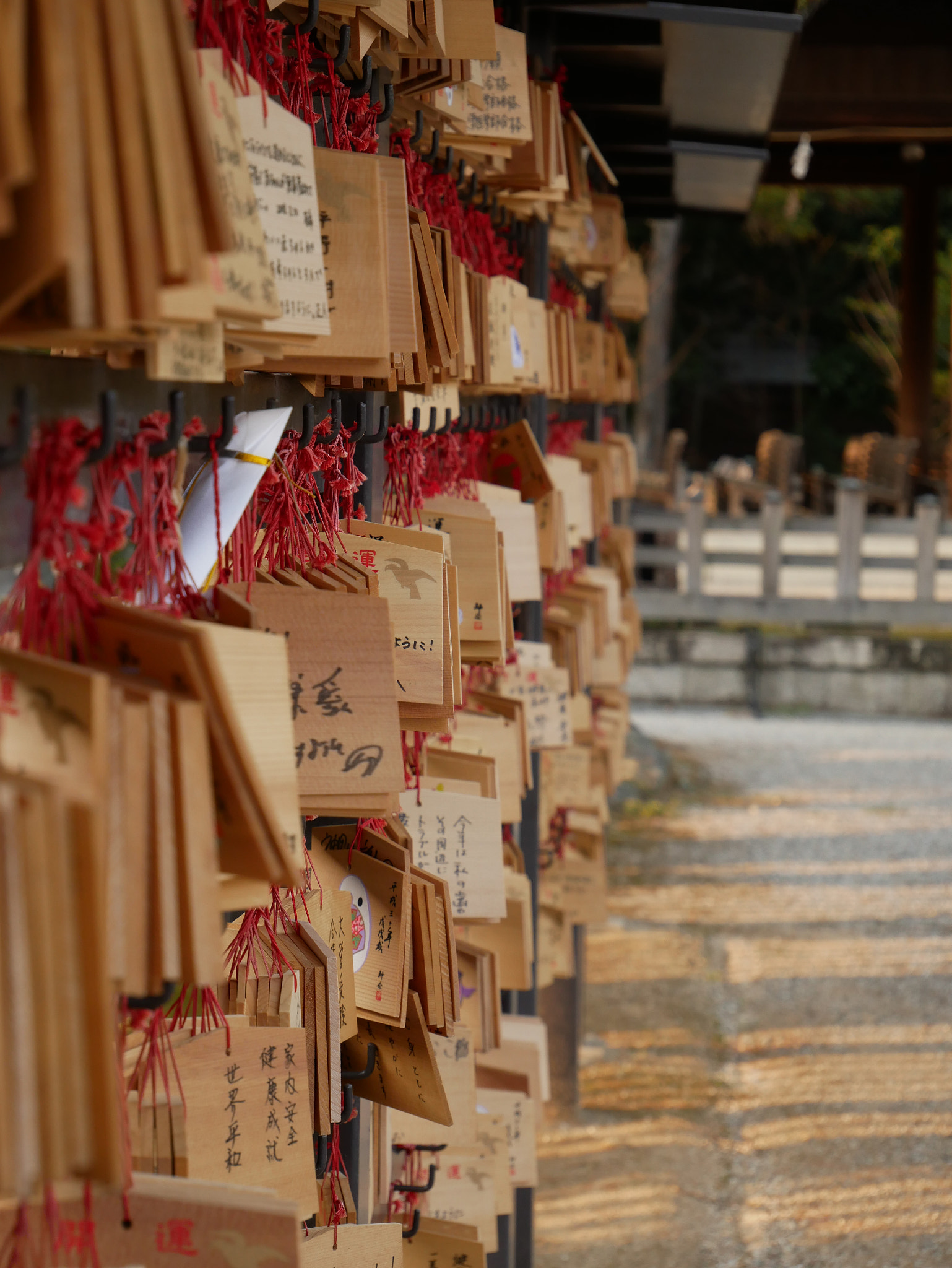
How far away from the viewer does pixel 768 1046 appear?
4.15 meters

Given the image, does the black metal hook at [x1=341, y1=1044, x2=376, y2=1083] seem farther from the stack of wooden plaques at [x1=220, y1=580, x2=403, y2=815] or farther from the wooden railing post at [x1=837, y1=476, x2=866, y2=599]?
the wooden railing post at [x1=837, y1=476, x2=866, y2=599]

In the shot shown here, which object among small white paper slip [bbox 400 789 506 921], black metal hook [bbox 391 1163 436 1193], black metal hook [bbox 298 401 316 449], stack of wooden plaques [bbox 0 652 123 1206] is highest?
black metal hook [bbox 298 401 316 449]

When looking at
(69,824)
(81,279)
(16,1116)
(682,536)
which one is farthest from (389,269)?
(682,536)

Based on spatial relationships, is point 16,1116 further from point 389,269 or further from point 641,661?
point 641,661

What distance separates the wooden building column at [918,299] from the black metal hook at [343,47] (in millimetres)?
9413

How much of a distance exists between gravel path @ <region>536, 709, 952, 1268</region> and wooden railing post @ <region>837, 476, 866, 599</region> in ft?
6.50

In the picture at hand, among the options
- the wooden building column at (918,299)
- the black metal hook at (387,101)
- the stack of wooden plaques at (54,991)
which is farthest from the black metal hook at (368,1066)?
the wooden building column at (918,299)

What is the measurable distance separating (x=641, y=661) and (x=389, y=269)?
7862 mm

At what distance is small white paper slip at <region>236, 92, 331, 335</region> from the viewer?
3.34 ft

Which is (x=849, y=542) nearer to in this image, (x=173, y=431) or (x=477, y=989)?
(x=477, y=989)

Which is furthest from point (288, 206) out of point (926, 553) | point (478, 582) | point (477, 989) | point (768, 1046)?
point (926, 553)

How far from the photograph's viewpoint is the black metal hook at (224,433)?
3.36 ft

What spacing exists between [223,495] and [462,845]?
0.82 meters

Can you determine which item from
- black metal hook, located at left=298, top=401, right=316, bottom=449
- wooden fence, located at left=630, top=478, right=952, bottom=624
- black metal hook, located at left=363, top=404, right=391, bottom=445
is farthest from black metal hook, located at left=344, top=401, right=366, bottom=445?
wooden fence, located at left=630, top=478, right=952, bottom=624
